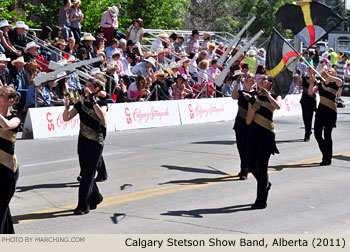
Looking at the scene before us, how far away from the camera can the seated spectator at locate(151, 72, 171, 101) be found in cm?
2092

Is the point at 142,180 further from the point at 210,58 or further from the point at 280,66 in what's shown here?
the point at 210,58

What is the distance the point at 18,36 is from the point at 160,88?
4.68 meters

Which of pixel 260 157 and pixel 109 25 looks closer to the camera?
pixel 260 157

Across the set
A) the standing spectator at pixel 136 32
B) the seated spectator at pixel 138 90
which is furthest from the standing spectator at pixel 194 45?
the seated spectator at pixel 138 90

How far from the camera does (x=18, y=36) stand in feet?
66.1

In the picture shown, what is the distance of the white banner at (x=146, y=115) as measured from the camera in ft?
63.0

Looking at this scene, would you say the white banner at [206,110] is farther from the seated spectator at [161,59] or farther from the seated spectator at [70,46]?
the seated spectator at [70,46]

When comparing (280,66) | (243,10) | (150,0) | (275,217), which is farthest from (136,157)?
(243,10)

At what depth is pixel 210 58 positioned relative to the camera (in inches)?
1048

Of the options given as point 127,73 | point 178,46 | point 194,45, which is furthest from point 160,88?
point 194,45

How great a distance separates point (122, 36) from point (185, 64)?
10.1ft

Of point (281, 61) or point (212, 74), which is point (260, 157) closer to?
point (281, 61)

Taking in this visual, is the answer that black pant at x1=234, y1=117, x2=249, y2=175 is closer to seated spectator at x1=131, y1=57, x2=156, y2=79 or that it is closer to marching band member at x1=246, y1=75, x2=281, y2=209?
marching band member at x1=246, y1=75, x2=281, y2=209

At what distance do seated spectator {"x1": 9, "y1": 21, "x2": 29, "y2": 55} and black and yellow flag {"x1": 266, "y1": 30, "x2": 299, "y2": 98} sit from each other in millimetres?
10320
